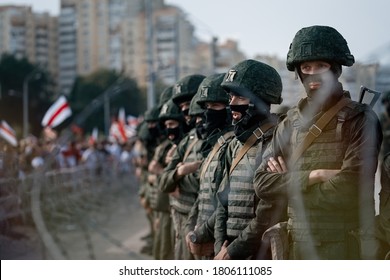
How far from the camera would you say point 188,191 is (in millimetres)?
6688

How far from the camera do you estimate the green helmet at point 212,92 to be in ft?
18.7

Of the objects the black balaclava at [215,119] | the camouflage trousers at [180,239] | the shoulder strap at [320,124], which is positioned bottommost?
the camouflage trousers at [180,239]

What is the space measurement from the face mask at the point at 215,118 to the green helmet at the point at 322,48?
1433mm

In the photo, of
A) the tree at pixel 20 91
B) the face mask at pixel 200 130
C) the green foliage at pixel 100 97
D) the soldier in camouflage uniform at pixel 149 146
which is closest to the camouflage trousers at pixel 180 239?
the face mask at pixel 200 130

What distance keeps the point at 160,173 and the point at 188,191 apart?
1.62 meters

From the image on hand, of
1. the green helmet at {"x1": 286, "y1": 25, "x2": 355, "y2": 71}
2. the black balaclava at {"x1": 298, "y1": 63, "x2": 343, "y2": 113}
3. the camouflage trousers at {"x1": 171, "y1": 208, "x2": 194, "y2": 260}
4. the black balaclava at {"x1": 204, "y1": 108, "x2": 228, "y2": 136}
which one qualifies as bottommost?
the camouflage trousers at {"x1": 171, "y1": 208, "x2": 194, "y2": 260}

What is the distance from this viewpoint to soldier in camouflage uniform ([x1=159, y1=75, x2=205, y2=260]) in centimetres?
641

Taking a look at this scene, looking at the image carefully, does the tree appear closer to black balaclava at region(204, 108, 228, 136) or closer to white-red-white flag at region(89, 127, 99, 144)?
white-red-white flag at region(89, 127, 99, 144)

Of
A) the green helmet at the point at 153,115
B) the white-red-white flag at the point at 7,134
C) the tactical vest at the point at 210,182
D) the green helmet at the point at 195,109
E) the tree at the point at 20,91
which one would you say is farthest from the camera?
the tree at the point at 20,91

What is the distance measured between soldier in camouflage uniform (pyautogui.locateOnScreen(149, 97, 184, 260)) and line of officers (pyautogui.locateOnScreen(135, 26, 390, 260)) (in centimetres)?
163

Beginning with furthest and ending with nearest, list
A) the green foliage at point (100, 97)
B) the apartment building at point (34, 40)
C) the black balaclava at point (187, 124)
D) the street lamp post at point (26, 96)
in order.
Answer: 1. the green foliage at point (100, 97)
2. the street lamp post at point (26, 96)
3. the apartment building at point (34, 40)
4. the black balaclava at point (187, 124)

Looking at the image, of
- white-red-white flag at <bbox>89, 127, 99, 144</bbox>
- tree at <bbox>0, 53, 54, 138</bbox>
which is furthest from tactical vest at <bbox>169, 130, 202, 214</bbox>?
tree at <bbox>0, 53, 54, 138</bbox>

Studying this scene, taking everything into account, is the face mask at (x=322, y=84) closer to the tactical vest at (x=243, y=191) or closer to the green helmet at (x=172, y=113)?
the tactical vest at (x=243, y=191)
